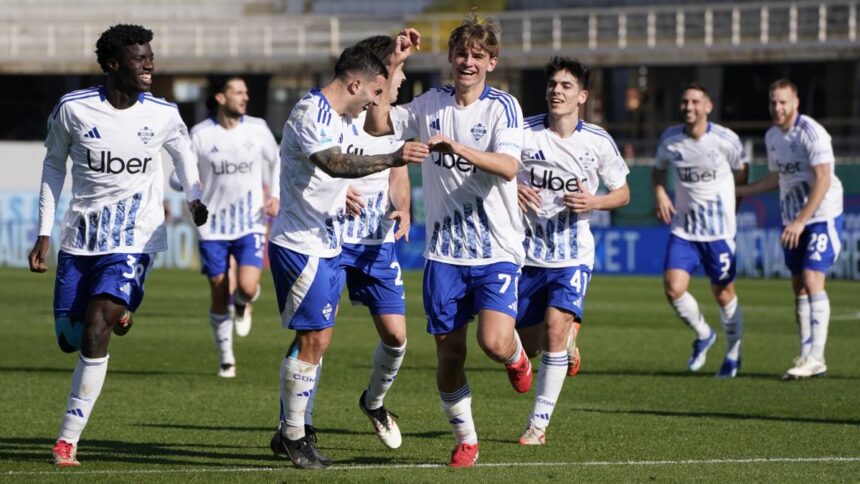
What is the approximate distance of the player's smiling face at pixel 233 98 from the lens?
1337cm

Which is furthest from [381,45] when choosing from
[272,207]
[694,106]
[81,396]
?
[694,106]

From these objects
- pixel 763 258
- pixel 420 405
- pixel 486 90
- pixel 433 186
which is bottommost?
pixel 763 258

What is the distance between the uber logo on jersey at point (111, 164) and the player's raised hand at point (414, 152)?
196 centimetres

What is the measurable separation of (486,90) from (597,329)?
33.5 ft

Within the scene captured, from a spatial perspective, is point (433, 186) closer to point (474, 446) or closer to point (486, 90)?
point (486, 90)

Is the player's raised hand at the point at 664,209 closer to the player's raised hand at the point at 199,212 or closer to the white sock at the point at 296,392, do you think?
the player's raised hand at the point at 199,212

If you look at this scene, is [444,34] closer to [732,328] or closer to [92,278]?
[732,328]

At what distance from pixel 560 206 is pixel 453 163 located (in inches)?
65.7

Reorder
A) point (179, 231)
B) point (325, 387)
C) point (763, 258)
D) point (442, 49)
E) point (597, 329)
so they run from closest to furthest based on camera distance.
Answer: point (325, 387) < point (597, 329) < point (763, 258) < point (179, 231) < point (442, 49)

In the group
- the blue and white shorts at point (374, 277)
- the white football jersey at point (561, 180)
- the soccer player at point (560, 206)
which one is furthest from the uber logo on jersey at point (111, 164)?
the white football jersey at point (561, 180)

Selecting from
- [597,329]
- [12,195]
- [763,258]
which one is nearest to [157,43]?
[12,195]

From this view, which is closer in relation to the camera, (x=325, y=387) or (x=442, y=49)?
(x=325, y=387)

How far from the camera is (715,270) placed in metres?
13.0

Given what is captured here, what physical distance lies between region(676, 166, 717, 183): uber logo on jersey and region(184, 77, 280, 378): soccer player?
3.67 m
